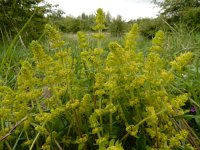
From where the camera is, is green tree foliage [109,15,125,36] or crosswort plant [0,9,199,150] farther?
green tree foliage [109,15,125,36]

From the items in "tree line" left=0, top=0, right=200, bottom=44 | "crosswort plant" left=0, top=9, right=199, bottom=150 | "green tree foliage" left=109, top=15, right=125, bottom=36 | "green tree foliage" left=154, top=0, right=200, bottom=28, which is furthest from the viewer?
"green tree foliage" left=154, top=0, right=200, bottom=28

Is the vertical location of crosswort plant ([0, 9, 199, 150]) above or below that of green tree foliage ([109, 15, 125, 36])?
above

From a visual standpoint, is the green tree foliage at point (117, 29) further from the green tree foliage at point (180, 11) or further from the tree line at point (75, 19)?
the green tree foliage at point (180, 11)

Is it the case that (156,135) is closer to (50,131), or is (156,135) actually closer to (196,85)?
Answer: (50,131)

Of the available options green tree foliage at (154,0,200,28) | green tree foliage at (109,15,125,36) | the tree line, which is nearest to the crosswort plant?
the tree line

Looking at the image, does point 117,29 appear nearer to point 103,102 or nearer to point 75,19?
point 75,19

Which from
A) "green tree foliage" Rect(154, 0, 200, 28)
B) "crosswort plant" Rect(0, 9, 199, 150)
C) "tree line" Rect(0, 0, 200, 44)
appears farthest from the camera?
"green tree foliage" Rect(154, 0, 200, 28)

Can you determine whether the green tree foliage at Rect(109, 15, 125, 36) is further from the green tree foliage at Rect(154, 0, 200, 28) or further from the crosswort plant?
the crosswort plant

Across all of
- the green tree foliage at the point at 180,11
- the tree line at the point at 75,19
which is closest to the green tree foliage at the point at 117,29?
the tree line at the point at 75,19

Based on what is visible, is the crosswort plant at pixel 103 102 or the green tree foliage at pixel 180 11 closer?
the crosswort plant at pixel 103 102

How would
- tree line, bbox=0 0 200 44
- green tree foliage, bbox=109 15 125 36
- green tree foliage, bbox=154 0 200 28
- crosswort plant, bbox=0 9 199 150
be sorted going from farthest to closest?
green tree foliage, bbox=154 0 200 28
green tree foliage, bbox=109 15 125 36
tree line, bbox=0 0 200 44
crosswort plant, bbox=0 9 199 150

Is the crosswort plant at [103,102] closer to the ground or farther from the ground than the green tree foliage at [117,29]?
farther from the ground

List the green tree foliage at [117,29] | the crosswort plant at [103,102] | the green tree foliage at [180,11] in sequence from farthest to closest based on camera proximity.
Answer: the green tree foliage at [180,11], the green tree foliage at [117,29], the crosswort plant at [103,102]

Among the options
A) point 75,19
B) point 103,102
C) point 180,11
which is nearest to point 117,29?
point 75,19
